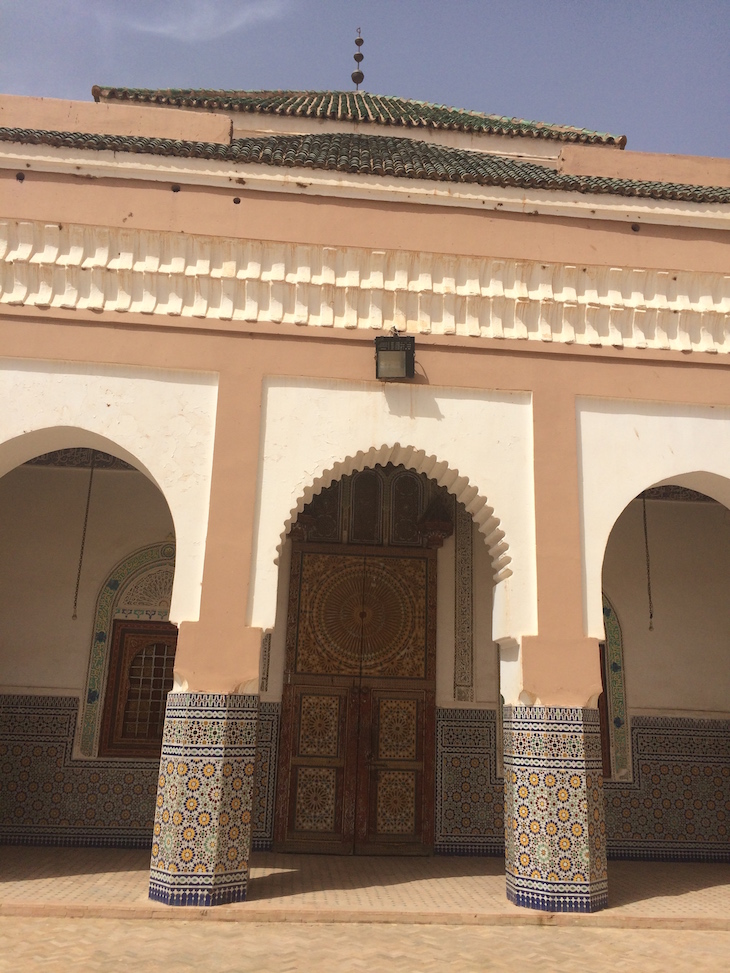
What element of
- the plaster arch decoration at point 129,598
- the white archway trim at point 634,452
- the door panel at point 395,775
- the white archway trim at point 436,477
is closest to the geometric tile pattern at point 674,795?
the door panel at point 395,775

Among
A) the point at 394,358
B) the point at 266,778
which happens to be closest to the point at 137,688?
the point at 266,778

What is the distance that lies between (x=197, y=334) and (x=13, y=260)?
3.20 ft

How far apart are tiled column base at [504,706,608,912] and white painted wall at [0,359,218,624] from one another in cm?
180

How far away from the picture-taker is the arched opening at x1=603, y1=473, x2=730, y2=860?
541 cm

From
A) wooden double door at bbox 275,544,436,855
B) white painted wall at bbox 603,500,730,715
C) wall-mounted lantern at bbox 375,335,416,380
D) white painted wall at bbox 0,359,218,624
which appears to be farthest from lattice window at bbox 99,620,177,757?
white painted wall at bbox 603,500,730,715

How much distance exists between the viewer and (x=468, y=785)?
5305 millimetres

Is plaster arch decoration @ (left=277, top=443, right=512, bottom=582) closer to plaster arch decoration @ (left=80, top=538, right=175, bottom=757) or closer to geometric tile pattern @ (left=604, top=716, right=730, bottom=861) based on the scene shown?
plaster arch decoration @ (left=80, top=538, right=175, bottom=757)

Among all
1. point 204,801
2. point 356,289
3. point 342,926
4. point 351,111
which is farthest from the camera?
point 351,111

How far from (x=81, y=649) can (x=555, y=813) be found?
3.01 m

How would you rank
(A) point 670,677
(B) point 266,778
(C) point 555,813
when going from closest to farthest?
1. (C) point 555,813
2. (B) point 266,778
3. (A) point 670,677

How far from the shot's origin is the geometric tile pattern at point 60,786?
507 cm

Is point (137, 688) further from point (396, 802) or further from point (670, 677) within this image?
point (670, 677)

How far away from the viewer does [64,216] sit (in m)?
4.38

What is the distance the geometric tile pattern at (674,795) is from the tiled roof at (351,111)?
18.1 ft
